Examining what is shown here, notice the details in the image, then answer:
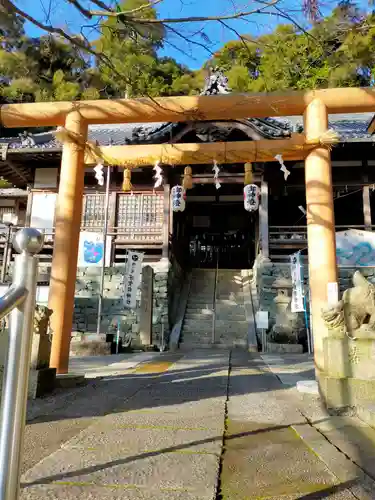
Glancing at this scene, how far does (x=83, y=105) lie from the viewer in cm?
Result: 546

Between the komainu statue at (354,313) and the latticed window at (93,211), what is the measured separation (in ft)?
38.1

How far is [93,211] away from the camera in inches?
572

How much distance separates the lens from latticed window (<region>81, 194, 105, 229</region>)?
14.4 meters

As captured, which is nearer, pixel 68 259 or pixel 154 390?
pixel 154 390

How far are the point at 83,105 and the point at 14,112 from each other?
1000 mm

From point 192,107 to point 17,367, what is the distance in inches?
188

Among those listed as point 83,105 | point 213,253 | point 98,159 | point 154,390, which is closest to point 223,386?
point 154,390

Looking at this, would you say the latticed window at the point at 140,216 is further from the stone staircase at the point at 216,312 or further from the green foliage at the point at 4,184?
the green foliage at the point at 4,184

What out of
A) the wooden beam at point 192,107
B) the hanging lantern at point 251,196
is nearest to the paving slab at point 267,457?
the wooden beam at point 192,107

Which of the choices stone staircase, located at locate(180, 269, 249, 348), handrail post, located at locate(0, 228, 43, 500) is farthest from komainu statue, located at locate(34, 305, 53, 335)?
stone staircase, located at locate(180, 269, 249, 348)

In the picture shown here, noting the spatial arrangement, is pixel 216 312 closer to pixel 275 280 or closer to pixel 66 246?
pixel 275 280

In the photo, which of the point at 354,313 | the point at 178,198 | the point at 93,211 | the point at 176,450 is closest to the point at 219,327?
the point at 178,198

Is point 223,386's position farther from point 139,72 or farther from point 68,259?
point 139,72

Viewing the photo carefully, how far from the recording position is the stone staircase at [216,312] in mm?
11797
